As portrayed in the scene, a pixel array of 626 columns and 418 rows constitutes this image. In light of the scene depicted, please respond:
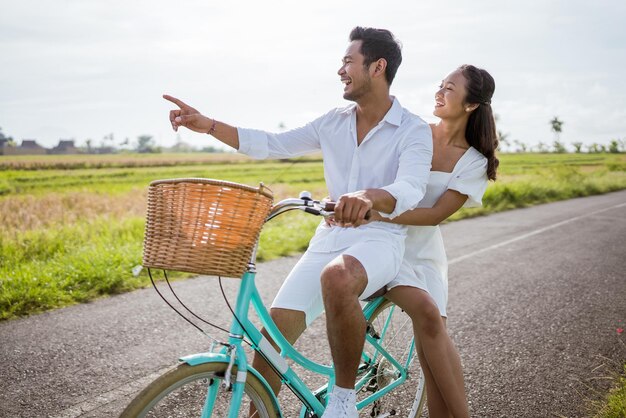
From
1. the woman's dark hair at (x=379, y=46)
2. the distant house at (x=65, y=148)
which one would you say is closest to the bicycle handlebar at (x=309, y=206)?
the woman's dark hair at (x=379, y=46)

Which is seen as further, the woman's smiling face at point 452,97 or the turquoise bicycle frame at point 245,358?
the woman's smiling face at point 452,97

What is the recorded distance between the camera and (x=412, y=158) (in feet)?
8.90

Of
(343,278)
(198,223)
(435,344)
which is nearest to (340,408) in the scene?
(343,278)

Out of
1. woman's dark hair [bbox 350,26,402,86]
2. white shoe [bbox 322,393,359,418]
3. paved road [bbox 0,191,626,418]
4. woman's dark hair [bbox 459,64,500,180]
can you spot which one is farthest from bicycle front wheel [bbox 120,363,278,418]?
woman's dark hair [bbox 459,64,500,180]

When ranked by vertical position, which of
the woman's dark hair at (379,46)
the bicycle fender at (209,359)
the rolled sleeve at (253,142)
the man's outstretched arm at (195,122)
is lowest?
the bicycle fender at (209,359)

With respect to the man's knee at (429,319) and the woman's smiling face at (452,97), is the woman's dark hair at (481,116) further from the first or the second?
the man's knee at (429,319)

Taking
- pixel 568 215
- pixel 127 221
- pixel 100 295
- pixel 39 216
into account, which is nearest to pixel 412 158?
pixel 100 295

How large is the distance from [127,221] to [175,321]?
5.37 m

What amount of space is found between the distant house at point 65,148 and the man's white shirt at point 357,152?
4319cm

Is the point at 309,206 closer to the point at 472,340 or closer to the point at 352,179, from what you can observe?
the point at 352,179

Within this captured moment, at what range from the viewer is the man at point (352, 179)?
232 cm

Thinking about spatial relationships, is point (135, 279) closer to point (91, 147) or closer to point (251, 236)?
point (251, 236)

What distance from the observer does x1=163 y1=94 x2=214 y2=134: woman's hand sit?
260 centimetres

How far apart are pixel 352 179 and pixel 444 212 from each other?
1.82 ft
